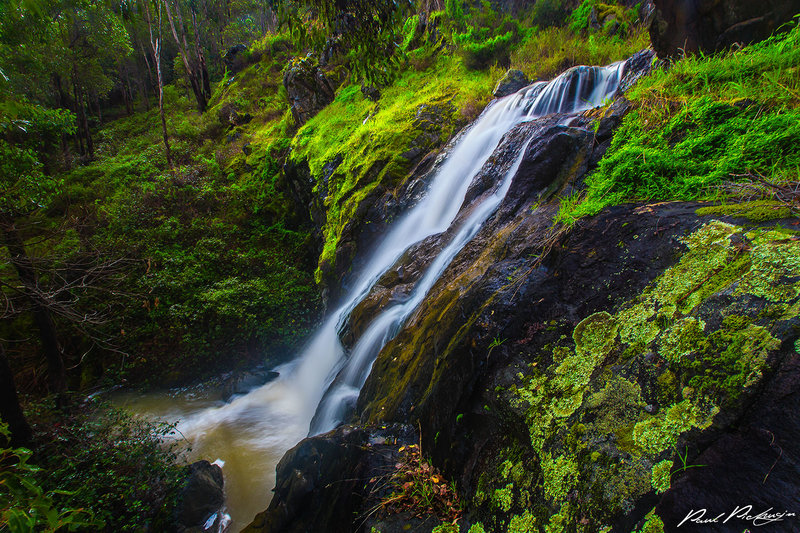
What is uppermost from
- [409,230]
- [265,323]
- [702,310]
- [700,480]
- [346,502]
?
[702,310]

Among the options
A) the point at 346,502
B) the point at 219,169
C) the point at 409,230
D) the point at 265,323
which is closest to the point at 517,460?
the point at 346,502

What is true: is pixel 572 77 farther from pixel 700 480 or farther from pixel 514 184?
pixel 700 480

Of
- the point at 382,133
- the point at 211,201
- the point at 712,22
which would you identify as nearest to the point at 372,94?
the point at 382,133

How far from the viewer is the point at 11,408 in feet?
11.7

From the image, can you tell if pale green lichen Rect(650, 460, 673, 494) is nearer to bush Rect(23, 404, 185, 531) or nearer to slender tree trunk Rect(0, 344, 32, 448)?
bush Rect(23, 404, 185, 531)

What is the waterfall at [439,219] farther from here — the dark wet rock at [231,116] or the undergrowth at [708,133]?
the dark wet rock at [231,116]

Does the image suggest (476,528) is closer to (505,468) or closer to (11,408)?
(505,468)

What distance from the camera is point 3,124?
3.40m

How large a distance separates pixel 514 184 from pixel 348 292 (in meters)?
4.32

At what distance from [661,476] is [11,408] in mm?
5650

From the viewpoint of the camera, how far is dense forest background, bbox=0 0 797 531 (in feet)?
9.77

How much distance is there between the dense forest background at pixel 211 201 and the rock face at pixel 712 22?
1.05 metres
